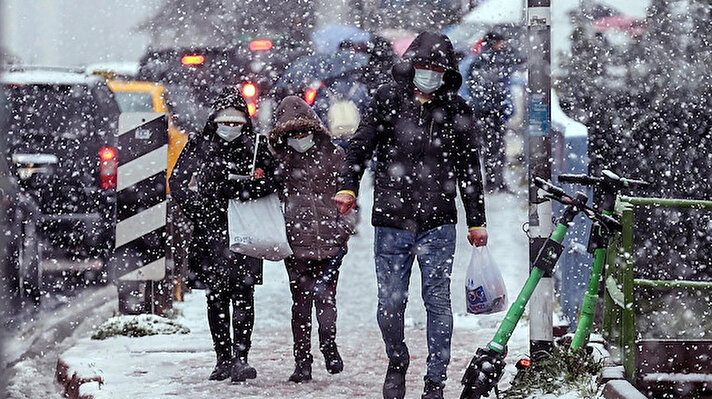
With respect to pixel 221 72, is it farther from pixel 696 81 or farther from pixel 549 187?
pixel 549 187

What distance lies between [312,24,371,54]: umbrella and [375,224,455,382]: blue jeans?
9.14m

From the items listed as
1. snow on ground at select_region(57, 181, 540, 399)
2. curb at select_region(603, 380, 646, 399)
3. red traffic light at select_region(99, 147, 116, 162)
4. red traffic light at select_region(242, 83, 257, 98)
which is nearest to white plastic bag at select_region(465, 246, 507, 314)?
snow on ground at select_region(57, 181, 540, 399)

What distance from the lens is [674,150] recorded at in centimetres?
811

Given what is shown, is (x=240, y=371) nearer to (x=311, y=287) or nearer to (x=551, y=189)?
(x=311, y=287)

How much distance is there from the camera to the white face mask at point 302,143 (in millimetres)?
6719

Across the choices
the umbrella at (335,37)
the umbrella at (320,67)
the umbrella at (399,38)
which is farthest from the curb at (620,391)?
the umbrella at (399,38)

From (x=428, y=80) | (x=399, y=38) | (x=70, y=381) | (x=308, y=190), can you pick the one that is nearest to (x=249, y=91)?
(x=308, y=190)

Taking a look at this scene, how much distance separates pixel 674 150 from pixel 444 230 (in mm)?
2846

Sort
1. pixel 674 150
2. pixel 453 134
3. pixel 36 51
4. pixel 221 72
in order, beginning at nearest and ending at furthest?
pixel 453 134, pixel 674 150, pixel 221 72, pixel 36 51

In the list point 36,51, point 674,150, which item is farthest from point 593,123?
point 36,51

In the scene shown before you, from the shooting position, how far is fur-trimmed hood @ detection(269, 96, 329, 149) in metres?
6.66

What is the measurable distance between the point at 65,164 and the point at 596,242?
7472mm

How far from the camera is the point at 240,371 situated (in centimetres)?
669

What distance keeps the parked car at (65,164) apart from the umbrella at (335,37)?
347 centimetres
